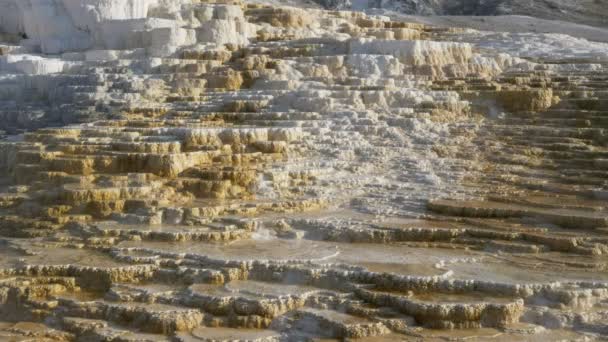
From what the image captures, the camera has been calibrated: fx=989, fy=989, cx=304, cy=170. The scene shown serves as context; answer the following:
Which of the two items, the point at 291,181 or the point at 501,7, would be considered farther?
the point at 501,7

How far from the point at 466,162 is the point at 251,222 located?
2809mm

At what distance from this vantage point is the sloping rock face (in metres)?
6.81

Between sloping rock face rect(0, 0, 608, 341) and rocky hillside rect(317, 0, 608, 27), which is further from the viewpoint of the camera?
rocky hillside rect(317, 0, 608, 27)

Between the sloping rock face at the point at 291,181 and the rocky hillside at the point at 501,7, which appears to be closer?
the sloping rock face at the point at 291,181

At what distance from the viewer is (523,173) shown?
32.4 ft

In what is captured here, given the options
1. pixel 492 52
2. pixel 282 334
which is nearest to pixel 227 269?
pixel 282 334

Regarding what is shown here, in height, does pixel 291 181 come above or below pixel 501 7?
below

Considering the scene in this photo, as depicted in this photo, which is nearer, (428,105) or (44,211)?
(44,211)

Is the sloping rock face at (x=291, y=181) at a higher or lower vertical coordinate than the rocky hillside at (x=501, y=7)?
lower

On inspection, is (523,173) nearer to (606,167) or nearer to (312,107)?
(606,167)

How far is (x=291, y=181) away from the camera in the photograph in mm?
9539

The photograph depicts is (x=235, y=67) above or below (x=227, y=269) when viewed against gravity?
above

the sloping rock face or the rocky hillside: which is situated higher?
the rocky hillside

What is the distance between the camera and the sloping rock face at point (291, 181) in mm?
6812
